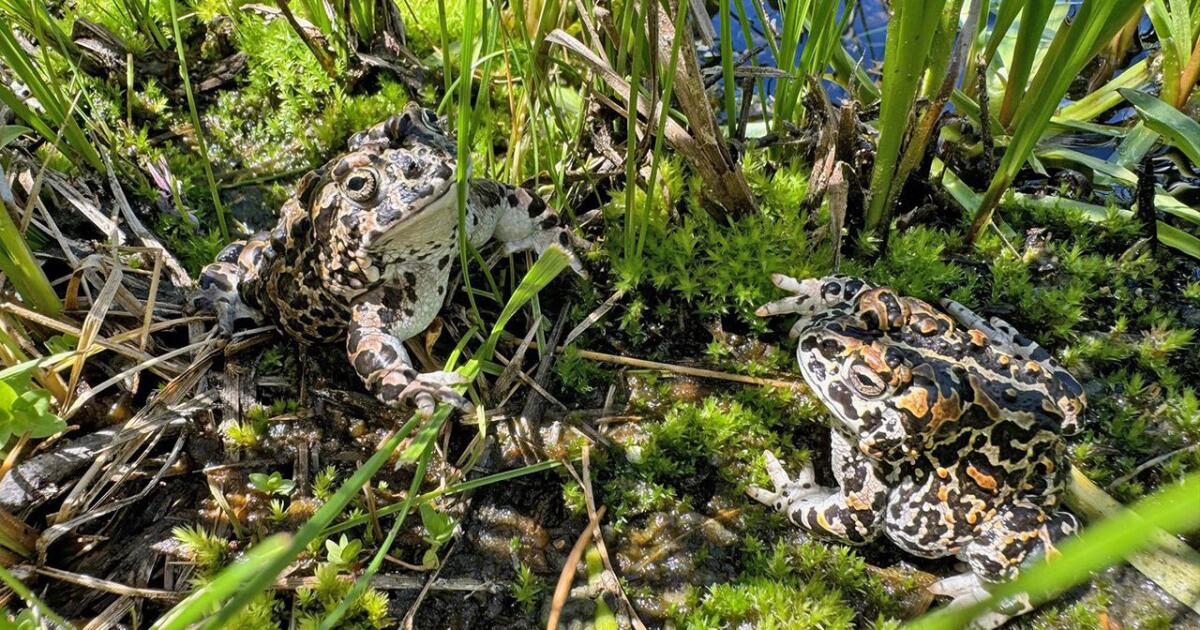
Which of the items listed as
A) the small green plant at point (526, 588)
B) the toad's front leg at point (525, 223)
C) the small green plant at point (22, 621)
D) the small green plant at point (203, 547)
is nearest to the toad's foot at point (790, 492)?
the small green plant at point (526, 588)

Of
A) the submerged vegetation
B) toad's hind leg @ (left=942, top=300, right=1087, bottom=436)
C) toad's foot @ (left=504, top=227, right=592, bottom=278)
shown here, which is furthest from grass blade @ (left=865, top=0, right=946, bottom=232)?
toad's foot @ (left=504, top=227, right=592, bottom=278)

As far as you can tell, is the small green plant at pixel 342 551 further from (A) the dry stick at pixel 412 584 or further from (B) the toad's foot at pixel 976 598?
(B) the toad's foot at pixel 976 598

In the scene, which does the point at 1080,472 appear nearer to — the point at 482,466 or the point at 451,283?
the point at 482,466

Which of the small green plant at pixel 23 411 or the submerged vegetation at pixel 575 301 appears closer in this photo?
the small green plant at pixel 23 411

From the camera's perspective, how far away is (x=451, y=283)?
3.82 metres

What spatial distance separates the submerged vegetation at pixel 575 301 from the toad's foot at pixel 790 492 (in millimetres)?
66

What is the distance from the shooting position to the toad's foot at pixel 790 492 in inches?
131

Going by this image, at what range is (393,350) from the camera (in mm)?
3342

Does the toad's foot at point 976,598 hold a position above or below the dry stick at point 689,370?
below

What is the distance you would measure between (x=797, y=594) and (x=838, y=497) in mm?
456

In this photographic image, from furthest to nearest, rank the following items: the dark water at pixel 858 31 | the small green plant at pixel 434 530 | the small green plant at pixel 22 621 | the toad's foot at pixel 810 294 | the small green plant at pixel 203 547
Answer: the dark water at pixel 858 31, the toad's foot at pixel 810 294, the small green plant at pixel 203 547, the small green plant at pixel 434 530, the small green plant at pixel 22 621

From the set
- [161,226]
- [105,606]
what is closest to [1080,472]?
[105,606]

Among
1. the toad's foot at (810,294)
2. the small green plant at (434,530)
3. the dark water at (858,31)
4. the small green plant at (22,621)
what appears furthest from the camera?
the dark water at (858,31)

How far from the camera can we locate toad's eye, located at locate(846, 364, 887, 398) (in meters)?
3.20
